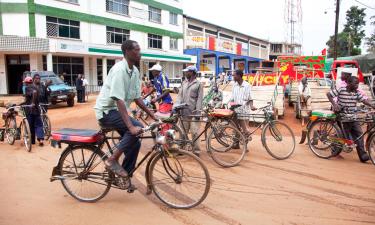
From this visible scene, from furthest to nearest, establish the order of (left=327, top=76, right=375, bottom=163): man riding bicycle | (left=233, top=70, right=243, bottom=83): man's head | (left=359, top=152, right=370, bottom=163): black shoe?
(left=233, top=70, right=243, bottom=83): man's head < (left=327, top=76, right=375, bottom=163): man riding bicycle < (left=359, top=152, right=370, bottom=163): black shoe

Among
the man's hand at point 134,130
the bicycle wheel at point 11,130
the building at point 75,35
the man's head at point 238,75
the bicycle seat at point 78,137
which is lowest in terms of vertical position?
the bicycle wheel at point 11,130

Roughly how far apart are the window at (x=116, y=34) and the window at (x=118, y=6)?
5.50 ft

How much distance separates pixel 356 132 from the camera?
21.9 ft

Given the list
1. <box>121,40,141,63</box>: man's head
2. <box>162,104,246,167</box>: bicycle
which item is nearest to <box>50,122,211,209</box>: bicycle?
<box>121,40,141,63</box>: man's head

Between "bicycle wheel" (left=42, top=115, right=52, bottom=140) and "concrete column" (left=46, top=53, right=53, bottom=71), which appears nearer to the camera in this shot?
"bicycle wheel" (left=42, top=115, right=52, bottom=140)

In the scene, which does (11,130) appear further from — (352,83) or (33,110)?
(352,83)

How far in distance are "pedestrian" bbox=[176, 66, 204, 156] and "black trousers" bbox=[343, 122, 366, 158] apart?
289cm

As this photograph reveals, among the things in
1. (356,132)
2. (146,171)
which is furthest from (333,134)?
(146,171)

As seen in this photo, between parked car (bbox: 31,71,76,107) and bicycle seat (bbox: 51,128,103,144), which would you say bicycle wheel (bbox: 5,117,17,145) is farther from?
parked car (bbox: 31,71,76,107)

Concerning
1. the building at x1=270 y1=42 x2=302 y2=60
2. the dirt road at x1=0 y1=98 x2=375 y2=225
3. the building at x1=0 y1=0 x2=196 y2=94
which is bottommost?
the dirt road at x1=0 y1=98 x2=375 y2=225

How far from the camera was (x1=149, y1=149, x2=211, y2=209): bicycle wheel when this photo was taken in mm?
4121

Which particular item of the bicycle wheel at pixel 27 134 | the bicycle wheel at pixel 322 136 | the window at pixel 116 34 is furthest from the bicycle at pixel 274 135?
the window at pixel 116 34

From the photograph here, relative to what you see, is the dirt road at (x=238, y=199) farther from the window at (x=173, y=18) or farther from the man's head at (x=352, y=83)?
the window at (x=173, y=18)

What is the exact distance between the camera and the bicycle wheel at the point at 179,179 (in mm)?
4121
